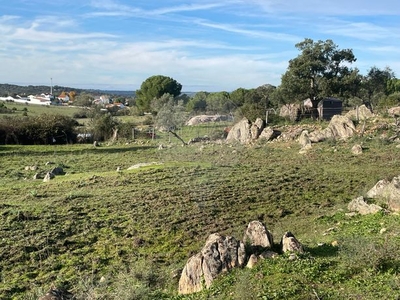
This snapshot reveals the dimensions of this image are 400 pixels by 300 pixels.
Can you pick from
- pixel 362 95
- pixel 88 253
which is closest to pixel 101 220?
pixel 88 253

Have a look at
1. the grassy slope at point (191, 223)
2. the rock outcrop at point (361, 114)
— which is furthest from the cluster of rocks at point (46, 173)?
the rock outcrop at point (361, 114)

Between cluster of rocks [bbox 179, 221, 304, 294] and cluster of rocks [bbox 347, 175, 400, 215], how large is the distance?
4.86 metres

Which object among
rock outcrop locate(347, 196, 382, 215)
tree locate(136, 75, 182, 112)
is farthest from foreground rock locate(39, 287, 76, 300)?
tree locate(136, 75, 182, 112)

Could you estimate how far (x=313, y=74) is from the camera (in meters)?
40.4

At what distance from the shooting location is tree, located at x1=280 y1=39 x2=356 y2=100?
3947cm

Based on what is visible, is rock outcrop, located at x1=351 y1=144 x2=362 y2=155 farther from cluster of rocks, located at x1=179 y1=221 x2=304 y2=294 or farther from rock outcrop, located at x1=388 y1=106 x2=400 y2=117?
cluster of rocks, located at x1=179 y1=221 x2=304 y2=294

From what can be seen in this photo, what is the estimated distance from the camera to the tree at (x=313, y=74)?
129 feet

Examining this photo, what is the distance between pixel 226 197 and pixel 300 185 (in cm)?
373

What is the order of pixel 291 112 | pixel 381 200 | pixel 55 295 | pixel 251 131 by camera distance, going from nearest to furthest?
pixel 55 295 → pixel 381 200 → pixel 251 131 → pixel 291 112

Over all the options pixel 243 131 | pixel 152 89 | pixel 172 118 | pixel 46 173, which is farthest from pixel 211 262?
pixel 152 89

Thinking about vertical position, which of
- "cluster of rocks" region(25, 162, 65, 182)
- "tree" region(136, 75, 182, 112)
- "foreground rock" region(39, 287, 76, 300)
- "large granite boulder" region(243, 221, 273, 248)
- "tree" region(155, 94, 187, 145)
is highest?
"tree" region(136, 75, 182, 112)

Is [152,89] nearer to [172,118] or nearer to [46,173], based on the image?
[46,173]

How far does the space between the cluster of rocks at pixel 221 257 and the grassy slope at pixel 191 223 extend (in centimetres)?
27

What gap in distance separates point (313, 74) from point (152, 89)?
134 feet
